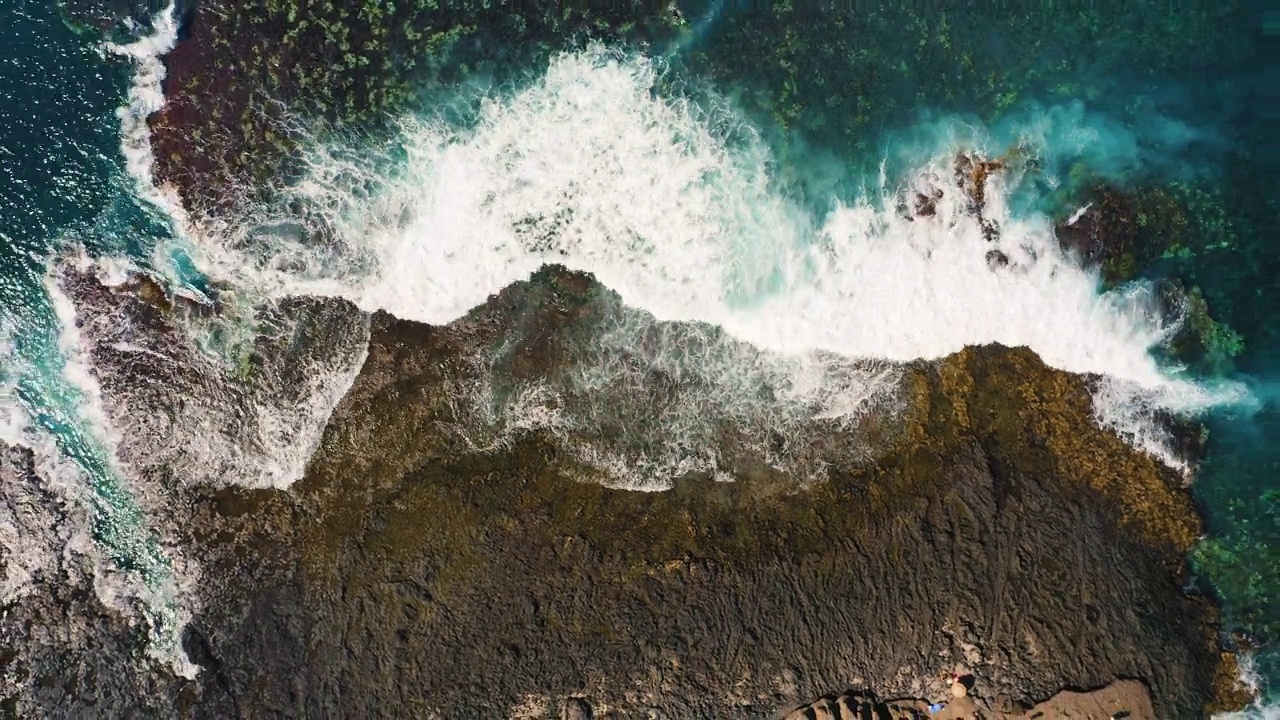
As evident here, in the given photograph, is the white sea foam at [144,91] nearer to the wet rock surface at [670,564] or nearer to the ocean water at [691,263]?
the ocean water at [691,263]

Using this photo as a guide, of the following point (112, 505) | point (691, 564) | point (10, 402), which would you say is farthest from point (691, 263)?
point (10, 402)

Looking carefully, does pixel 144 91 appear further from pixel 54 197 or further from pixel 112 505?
pixel 112 505

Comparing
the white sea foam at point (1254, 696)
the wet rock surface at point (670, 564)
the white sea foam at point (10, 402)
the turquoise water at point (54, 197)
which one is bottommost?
the white sea foam at point (1254, 696)

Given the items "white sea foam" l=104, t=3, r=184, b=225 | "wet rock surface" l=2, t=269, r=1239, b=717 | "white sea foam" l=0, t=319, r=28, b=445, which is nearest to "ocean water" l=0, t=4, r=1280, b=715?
"white sea foam" l=0, t=319, r=28, b=445

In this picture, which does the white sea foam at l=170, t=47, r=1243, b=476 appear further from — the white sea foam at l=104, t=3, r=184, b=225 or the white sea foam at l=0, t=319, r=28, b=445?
the white sea foam at l=0, t=319, r=28, b=445

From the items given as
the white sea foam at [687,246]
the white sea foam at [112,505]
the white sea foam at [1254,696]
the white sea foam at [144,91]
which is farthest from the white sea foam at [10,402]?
the white sea foam at [1254,696]

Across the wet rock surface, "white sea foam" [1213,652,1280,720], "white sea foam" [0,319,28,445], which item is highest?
"white sea foam" [0,319,28,445]
